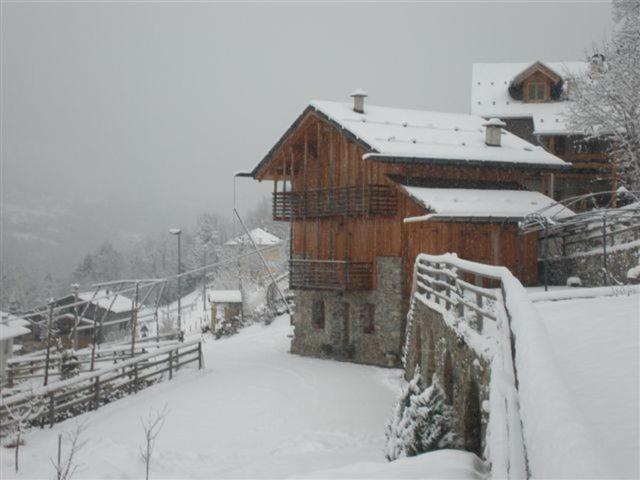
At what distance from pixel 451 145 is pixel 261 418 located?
1445 cm

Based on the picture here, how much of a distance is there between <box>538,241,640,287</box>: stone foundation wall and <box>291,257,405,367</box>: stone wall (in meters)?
5.90

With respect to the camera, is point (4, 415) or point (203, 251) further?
point (203, 251)

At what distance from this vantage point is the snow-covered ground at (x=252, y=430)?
40.8 ft

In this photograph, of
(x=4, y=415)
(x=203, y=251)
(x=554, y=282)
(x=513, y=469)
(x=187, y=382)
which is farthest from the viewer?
(x=203, y=251)

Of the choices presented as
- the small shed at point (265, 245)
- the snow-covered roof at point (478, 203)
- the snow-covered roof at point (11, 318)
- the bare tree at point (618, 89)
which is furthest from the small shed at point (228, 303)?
the bare tree at point (618, 89)

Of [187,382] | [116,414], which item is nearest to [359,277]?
[187,382]

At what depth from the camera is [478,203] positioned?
21.9m

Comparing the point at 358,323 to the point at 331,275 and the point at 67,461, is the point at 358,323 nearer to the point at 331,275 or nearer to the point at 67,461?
the point at 331,275

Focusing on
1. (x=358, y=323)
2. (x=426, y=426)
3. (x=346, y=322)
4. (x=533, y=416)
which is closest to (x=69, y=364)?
(x=358, y=323)

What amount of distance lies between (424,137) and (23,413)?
716 inches

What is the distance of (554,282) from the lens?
23.3 m

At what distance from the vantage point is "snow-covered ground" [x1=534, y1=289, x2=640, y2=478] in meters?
4.45

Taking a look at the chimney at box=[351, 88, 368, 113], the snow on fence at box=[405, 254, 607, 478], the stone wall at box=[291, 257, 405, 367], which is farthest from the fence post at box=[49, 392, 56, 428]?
the chimney at box=[351, 88, 368, 113]

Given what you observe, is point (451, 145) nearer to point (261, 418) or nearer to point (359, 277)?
point (359, 277)
